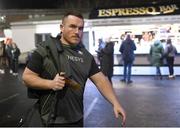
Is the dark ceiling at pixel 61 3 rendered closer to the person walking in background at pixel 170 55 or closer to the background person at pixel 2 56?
the background person at pixel 2 56

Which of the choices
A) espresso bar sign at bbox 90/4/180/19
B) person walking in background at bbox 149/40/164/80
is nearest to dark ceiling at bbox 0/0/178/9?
espresso bar sign at bbox 90/4/180/19

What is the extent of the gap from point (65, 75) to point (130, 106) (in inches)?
290

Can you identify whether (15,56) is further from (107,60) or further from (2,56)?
(107,60)

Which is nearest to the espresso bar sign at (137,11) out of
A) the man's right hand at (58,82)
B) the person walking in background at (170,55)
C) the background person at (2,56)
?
the person walking in background at (170,55)

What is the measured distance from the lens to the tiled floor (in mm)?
8273

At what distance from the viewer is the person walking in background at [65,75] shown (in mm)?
3145

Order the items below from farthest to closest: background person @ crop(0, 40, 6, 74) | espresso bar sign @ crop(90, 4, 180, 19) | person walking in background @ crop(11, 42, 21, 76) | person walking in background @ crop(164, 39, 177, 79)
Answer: background person @ crop(0, 40, 6, 74) < person walking in background @ crop(11, 42, 21, 76) < espresso bar sign @ crop(90, 4, 180, 19) < person walking in background @ crop(164, 39, 177, 79)

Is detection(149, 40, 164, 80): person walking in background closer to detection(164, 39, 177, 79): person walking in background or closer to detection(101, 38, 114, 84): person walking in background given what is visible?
detection(164, 39, 177, 79): person walking in background

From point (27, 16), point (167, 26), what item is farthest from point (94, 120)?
point (27, 16)

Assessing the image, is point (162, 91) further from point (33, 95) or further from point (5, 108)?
point (33, 95)

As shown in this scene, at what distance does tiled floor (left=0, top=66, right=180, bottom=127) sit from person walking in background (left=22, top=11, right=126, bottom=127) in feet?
15.6

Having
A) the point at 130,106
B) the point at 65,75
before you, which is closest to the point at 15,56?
the point at 130,106

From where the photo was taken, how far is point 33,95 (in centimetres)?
324

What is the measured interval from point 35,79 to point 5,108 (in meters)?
7.31
